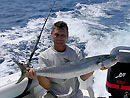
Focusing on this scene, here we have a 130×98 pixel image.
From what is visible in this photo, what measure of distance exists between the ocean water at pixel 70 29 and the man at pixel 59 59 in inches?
63.2

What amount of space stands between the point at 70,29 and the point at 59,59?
610 cm

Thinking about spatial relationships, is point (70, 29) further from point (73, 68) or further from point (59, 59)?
point (73, 68)

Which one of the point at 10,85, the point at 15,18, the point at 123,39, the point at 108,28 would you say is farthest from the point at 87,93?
the point at 15,18

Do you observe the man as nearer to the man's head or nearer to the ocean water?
the man's head

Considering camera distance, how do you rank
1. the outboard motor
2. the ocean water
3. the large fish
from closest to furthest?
the large fish < the outboard motor < the ocean water

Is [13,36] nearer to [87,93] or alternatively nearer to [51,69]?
[87,93]

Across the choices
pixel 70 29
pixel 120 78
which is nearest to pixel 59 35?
pixel 120 78

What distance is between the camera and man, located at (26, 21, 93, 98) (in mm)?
2053

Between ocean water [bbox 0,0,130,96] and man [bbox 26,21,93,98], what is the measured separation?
→ 63.2 inches

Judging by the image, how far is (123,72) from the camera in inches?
94.9

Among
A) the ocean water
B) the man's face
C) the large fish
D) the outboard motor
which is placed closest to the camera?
the large fish

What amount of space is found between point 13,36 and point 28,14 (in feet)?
12.1

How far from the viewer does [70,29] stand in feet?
26.7

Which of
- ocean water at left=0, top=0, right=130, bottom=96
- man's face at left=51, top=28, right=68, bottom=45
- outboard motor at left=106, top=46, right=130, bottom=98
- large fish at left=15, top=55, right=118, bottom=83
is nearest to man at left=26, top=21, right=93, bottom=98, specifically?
man's face at left=51, top=28, right=68, bottom=45
